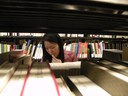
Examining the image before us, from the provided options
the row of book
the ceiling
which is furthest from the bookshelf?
the row of book

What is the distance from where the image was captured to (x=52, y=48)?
6.10 ft

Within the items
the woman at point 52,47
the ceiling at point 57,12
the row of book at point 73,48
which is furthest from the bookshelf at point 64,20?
the row of book at point 73,48

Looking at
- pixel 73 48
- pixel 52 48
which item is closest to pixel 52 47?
pixel 52 48

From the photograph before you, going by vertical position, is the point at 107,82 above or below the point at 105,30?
below

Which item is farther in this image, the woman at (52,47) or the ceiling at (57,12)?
the woman at (52,47)

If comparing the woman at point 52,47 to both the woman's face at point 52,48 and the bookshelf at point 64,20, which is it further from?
the bookshelf at point 64,20

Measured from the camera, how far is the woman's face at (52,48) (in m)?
1.83

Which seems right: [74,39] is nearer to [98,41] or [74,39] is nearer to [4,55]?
[98,41]

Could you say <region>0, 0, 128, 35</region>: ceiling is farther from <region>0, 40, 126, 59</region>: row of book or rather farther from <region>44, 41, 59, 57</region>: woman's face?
<region>0, 40, 126, 59</region>: row of book

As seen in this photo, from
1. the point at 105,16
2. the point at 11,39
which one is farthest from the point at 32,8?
the point at 11,39

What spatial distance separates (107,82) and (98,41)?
2912mm

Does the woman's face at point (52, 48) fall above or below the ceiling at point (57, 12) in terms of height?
below

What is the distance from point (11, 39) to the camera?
3.23 meters

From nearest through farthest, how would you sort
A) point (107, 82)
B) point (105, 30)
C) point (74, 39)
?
point (107, 82), point (105, 30), point (74, 39)
